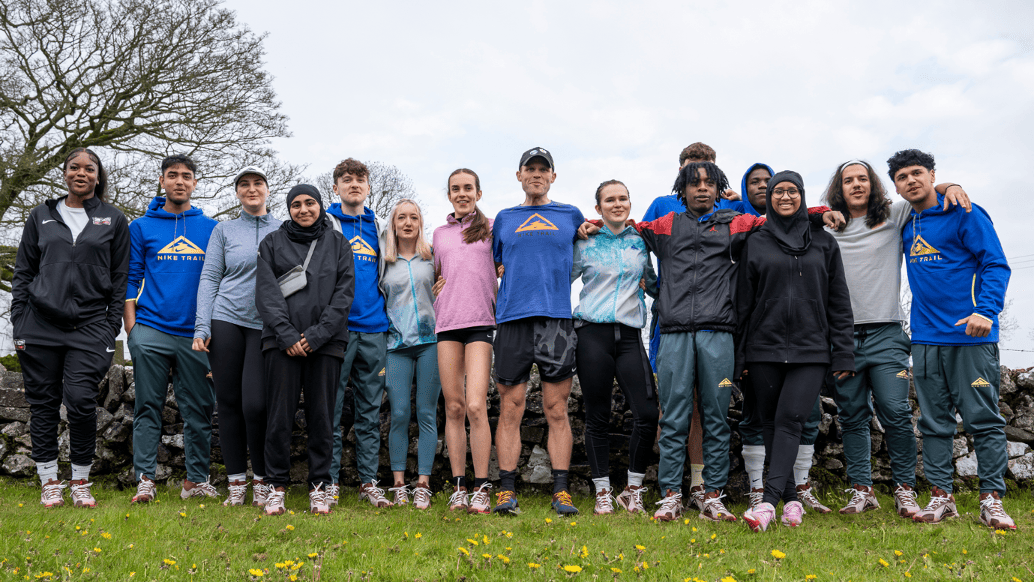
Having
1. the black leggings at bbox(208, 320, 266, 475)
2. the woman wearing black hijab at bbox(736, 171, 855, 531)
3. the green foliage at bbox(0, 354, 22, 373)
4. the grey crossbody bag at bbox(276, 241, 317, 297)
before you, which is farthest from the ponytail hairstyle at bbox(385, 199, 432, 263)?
the green foliage at bbox(0, 354, 22, 373)

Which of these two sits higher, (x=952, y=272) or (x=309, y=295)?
(x=952, y=272)

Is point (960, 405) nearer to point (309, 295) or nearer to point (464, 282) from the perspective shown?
point (464, 282)

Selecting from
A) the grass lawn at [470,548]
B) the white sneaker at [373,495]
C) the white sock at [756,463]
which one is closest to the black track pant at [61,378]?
the grass lawn at [470,548]

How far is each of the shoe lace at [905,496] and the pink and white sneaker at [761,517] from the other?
133cm

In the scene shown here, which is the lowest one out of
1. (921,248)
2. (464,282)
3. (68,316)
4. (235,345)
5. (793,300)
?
(235,345)

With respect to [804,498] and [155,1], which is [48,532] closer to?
[804,498]

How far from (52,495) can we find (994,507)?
20.7 feet

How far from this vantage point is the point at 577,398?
234 inches

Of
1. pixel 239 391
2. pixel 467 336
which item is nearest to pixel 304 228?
pixel 239 391

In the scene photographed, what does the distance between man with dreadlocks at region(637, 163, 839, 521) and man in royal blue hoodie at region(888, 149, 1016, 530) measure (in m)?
0.70

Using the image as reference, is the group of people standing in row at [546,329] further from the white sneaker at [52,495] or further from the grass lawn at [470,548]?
the grass lawn at [470,548]

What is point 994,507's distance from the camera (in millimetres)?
4230

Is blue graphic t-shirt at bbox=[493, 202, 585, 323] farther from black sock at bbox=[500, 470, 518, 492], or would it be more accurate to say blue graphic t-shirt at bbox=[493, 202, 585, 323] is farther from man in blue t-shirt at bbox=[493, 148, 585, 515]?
black sock at bbox=[500, 470, 518, 492]

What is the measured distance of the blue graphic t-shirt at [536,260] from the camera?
14.7ft
